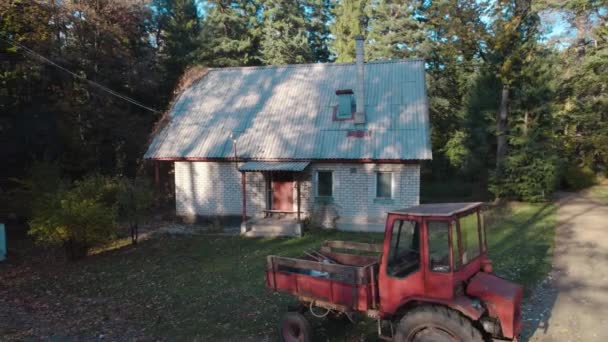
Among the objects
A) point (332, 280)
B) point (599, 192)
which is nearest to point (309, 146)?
point (332, 280)

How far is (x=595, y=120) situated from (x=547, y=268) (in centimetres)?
2078

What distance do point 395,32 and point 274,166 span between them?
19360 mm

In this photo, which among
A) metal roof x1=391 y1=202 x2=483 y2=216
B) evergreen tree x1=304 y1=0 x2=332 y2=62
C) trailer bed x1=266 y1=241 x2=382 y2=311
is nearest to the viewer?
metal roof x1=391 y1=202 x2=483 y2=216

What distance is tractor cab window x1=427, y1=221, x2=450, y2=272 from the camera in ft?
15.7

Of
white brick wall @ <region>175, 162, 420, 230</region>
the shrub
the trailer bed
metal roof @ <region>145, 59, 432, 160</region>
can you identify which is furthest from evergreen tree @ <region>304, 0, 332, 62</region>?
the trailer bed

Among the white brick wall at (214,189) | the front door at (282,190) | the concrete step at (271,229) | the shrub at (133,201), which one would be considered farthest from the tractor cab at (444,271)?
the white brick wall at (214,189)

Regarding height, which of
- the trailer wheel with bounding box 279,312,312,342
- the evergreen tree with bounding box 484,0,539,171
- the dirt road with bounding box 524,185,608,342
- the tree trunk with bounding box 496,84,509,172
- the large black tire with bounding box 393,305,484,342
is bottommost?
the dirt road with bounding box 524,185,608,342

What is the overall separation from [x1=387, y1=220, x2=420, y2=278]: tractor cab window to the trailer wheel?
1694 mm

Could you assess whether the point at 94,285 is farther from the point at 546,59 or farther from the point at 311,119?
the point at 546,59

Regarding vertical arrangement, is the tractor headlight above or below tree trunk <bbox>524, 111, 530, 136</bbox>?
below

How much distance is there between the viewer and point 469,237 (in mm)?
5188

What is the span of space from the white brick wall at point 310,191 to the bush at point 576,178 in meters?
16.0

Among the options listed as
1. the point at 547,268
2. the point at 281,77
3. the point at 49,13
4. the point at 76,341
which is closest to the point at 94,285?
the point at 76,341

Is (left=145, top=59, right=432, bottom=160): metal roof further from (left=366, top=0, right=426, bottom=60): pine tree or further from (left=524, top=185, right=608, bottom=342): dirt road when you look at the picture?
(left=366, top=0, right=426, bottom=60): pine tree
